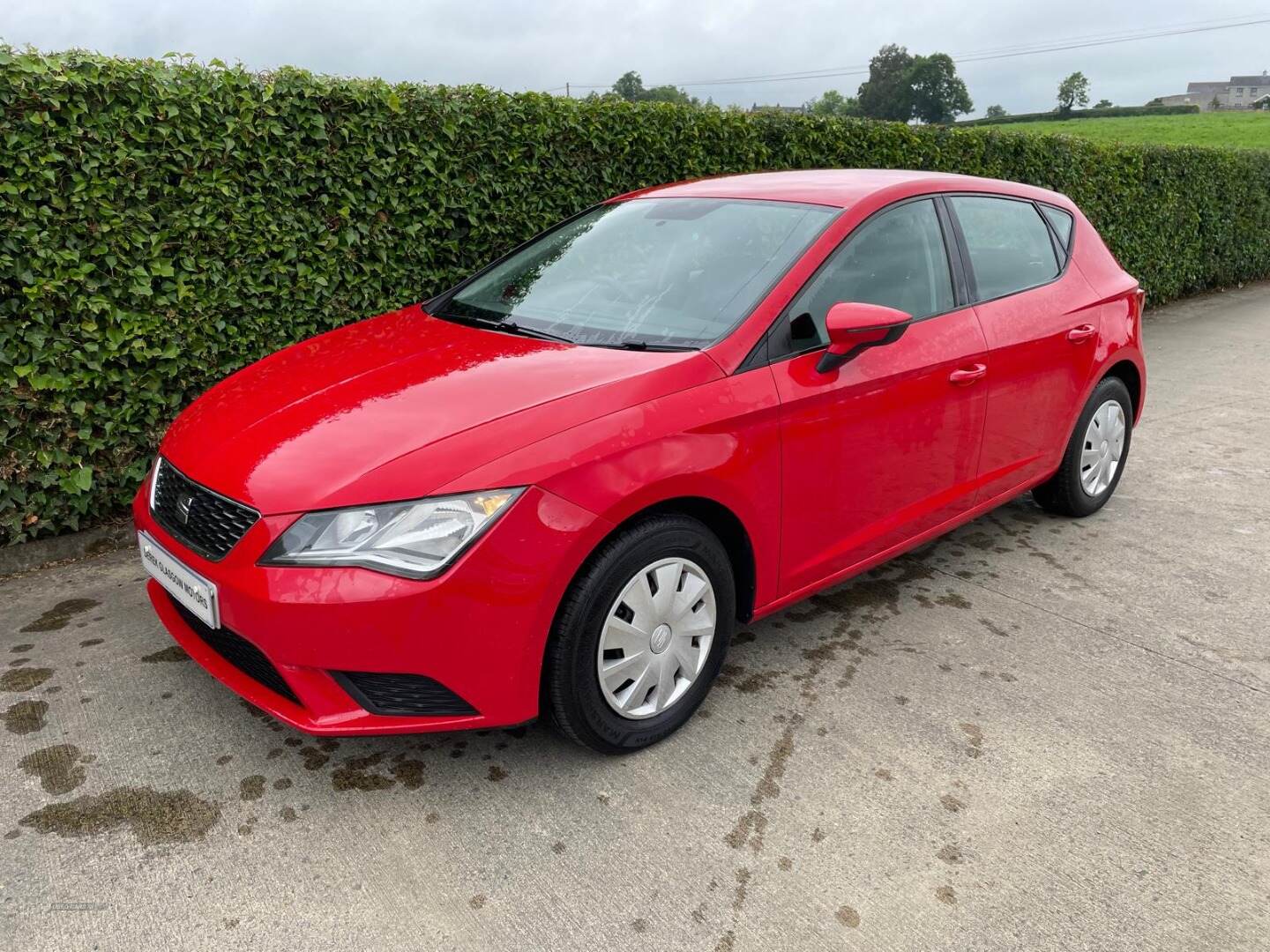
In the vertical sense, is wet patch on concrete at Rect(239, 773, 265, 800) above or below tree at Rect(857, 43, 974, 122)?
below

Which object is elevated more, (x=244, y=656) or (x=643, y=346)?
(x=643, y=346)

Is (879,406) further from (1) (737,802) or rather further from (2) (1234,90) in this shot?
(2) (1234,90)

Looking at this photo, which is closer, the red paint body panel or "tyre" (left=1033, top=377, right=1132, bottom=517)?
the red paint body panel

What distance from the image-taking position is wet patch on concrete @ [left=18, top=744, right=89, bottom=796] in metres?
2.48

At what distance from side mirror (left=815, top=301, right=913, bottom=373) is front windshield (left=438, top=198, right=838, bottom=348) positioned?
0.24m

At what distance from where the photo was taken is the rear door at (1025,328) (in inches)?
139

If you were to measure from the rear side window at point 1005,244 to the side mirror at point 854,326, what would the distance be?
0.93 meters

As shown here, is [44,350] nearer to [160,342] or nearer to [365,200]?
[160,342]

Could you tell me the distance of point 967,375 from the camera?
10.8ft

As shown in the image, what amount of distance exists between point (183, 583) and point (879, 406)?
2.09 meters

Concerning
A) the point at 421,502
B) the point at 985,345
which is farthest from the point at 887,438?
the point at 421,502

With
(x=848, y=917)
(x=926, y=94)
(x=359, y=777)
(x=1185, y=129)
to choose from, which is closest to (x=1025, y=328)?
(x=848, y=917)

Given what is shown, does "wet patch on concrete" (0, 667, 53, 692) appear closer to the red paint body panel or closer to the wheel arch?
the red paint body panel

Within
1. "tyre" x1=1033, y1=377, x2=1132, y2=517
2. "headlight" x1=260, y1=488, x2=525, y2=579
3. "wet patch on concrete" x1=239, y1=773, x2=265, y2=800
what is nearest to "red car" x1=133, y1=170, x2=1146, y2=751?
"headlight" x1=260, y1=488, x2=525, y2=579
